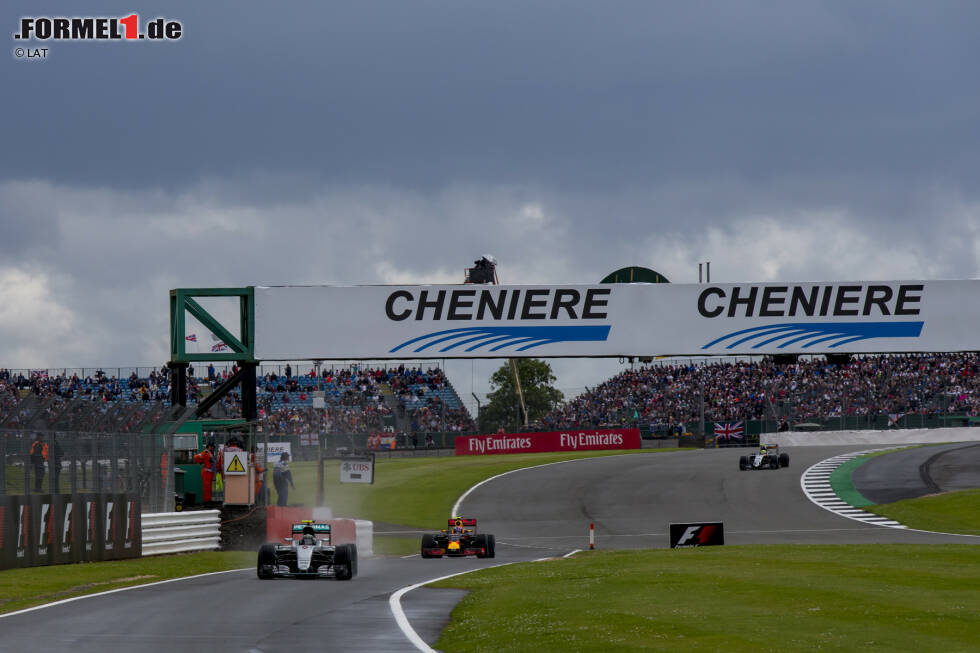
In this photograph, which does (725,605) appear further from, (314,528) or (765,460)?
(765,460)

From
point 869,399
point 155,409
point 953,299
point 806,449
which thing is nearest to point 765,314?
point 953,299

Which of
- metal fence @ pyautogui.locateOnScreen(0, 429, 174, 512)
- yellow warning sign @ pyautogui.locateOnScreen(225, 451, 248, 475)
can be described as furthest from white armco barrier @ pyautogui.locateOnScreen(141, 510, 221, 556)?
yellow warning sign @ pyautogui.locateOnScreen(225, 451, 248, 475)

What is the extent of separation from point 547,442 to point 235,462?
131 feet

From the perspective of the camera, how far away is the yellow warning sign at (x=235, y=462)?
29.5 metres

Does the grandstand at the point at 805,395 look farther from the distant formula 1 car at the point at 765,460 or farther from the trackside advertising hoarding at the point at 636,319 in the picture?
the trackside advertising hoarding at the point at 636,319

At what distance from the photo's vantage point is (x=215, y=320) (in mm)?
29797

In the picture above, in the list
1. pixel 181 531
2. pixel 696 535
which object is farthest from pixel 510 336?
pixel 181 531

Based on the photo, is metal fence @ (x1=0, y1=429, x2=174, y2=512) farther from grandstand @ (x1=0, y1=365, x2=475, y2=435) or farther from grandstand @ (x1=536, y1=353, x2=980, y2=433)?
grandstand @ (x1=536, y1=353, x2=980, y2=433)

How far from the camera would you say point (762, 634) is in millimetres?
11883

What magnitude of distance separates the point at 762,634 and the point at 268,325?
19847mm

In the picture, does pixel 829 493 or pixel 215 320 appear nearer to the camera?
pixel 215 320

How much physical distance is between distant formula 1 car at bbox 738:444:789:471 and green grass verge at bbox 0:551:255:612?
26752 mm

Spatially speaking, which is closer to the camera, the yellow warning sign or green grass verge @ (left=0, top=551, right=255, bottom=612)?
green grass verge @ (left=0, top=551, right=255, bottom=612)

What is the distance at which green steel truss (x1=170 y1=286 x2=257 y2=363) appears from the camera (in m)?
29.5
